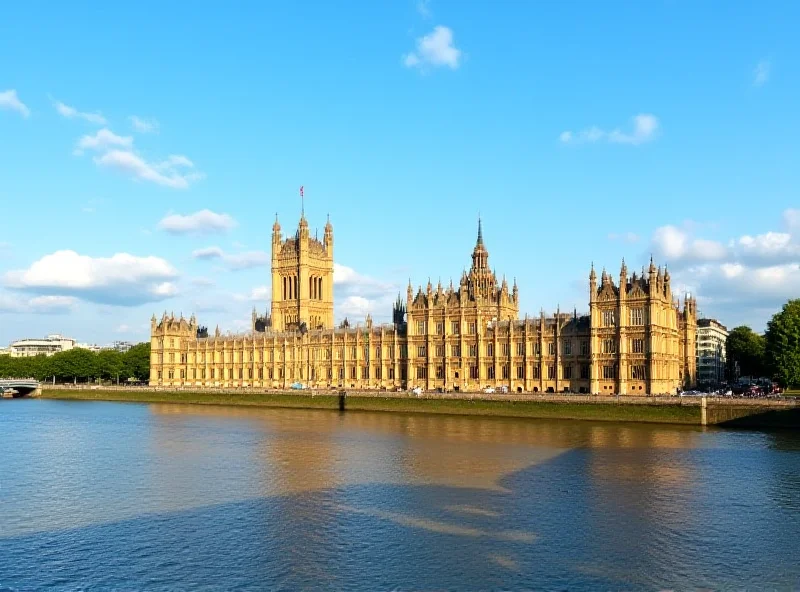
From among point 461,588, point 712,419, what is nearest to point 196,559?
point 461,588

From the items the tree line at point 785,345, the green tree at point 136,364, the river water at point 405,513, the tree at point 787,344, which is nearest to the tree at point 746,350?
the tree line at point 785,345

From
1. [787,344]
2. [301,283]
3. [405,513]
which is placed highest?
[301,283]

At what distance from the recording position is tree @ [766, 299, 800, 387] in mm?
105812

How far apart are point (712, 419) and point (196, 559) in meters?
69.7

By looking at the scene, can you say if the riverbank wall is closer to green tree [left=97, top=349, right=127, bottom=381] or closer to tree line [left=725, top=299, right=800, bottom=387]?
tree line [left=725, top=299, right=800, bottom=387]

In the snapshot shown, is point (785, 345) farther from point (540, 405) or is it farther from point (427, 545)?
point (427, 545)

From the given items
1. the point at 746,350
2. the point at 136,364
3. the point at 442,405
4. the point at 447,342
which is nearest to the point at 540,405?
the point at 442,405

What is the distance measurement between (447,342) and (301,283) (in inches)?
2509

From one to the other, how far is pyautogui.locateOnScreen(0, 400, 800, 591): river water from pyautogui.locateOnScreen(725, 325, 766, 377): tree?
88747mm

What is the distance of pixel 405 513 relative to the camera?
4531 cm

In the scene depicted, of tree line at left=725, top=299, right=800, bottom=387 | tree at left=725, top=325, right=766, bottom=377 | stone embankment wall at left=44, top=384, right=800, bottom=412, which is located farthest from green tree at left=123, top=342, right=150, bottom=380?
tree line at left=725, top=299, right=800, bottom=387

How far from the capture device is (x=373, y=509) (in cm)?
4644

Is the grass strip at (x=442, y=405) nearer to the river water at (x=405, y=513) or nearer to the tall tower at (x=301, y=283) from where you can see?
the river water at (x=405, y=513)

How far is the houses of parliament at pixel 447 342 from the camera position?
10612 cm
